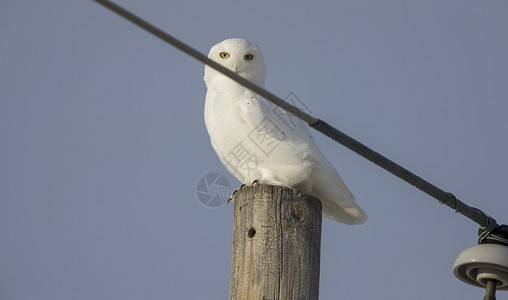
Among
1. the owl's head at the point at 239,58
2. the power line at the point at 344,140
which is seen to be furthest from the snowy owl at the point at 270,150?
the power line at the point at 344,140

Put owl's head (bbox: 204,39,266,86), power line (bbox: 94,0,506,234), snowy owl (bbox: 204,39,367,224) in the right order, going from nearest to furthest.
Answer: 1. power line (bbox: 94,0,506,234)
2. snowy owl (bbox: 204,39,367,224)
3. owl's head (bbox: 204,39,266,86)

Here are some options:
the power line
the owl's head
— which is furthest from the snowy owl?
the power line

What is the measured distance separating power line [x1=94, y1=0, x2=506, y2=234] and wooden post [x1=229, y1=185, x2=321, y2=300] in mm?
499

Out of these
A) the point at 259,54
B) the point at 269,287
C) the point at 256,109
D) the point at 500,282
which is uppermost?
→ the point at 259,54

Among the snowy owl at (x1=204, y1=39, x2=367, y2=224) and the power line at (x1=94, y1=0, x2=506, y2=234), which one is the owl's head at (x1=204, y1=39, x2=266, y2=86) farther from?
the power line at (x1=94, y1=0, x2=506, y2=234)

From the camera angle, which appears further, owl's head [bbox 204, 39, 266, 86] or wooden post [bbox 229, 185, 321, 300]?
owl's head [bbox 204, 39, 266, 86]

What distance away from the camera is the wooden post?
4477 mm

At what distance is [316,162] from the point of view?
247 inches

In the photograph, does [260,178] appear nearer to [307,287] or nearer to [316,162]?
[316,162]

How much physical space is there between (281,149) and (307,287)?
1910mm

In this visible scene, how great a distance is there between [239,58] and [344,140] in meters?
3.03

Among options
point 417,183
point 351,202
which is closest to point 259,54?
point 351,202

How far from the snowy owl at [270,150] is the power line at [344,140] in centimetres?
136

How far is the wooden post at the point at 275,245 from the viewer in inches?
176
